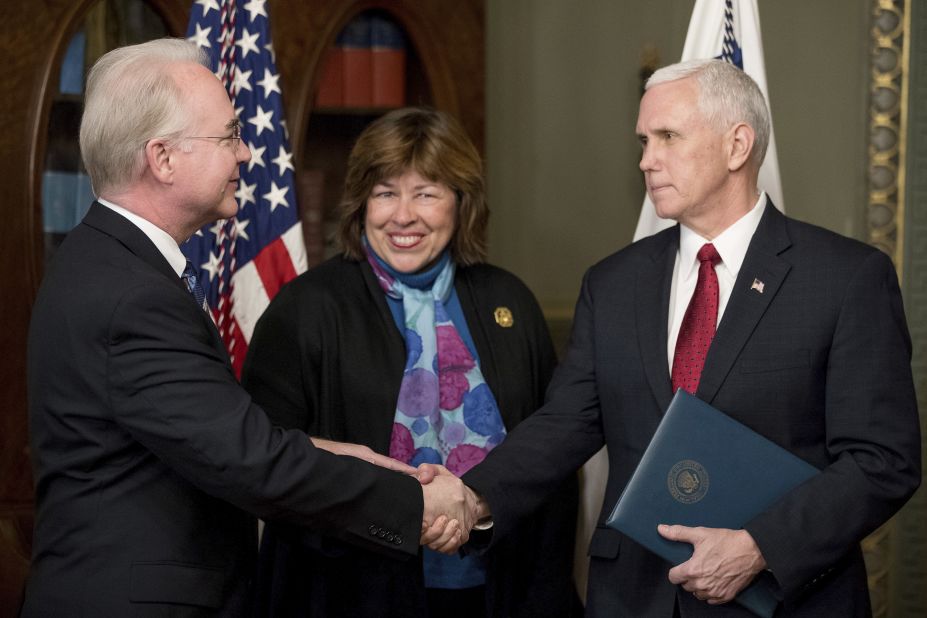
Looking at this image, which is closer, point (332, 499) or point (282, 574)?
point (332, 499)

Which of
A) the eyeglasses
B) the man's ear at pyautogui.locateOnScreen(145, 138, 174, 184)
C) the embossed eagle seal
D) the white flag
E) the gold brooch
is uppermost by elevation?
the white flag

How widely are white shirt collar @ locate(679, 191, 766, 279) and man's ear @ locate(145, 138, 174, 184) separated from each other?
109 cm

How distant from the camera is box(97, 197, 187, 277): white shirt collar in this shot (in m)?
2.02

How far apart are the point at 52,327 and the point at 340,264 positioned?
3.35ft

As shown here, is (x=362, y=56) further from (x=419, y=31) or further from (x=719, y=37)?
(x=719, y=37)

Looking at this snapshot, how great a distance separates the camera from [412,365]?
2.73 metres

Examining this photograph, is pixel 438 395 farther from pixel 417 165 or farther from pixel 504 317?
pixel 417 165

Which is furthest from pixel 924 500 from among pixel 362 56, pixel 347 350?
pixel 362 56

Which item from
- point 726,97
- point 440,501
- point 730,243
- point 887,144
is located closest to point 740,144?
point 726,97

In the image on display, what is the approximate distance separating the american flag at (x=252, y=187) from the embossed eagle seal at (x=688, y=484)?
160 centimetres

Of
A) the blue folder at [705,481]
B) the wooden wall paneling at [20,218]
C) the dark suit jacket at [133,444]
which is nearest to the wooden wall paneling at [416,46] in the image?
the wooden wall paneling at [20,218]

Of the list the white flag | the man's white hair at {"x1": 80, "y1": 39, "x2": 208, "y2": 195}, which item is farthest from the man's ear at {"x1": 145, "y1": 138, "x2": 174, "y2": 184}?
the white flag

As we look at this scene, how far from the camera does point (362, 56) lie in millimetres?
A: 4090

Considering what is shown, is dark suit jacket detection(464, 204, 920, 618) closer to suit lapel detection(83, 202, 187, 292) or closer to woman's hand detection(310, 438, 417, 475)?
woman's hand detection(310, 438, 417, 475)
